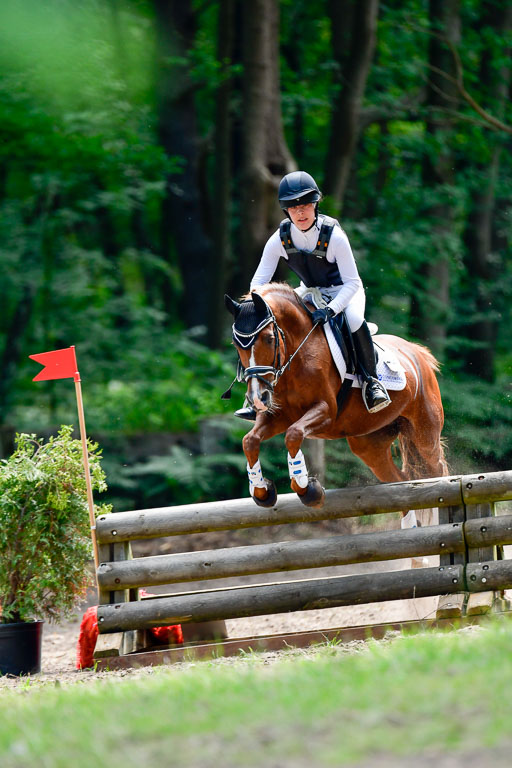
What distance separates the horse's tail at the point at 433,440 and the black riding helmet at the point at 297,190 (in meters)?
1.70

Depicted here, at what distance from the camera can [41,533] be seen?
6066mm

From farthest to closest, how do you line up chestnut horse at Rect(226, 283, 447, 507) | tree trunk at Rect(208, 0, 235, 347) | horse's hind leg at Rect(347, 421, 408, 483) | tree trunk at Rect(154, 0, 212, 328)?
tree trunk at Rect(154, 0, 212, 328) → tree trunk at Rect(208, 0, 235, 347) → horse's hind leg at Rect(347, 421, 408, 483) → chestnut horse at Rect(226, 283, 447, 507)

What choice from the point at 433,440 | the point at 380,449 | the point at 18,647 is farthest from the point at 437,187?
the point at 18,647

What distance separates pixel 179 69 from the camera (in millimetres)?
14578

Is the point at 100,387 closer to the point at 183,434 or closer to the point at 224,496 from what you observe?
the point at 183,434

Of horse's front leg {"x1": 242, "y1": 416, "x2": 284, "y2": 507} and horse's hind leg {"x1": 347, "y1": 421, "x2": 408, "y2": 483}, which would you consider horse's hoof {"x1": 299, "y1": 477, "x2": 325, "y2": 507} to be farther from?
horse's hind leg {"x1": 347, "y1": 421, "x2": 408, "y2": 483}

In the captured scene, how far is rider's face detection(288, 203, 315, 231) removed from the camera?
535 centimetres

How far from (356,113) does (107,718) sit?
10.7 metres

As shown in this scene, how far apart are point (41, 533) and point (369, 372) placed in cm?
255

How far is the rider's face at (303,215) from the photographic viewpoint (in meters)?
5.35

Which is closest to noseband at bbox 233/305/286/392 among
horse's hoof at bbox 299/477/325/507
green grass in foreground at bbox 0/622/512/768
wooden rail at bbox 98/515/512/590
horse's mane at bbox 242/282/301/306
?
horse's mane at bbox 242/282/301/306

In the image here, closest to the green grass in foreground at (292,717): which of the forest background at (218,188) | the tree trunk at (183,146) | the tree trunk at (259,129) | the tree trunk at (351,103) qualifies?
the forest background at (218,188)

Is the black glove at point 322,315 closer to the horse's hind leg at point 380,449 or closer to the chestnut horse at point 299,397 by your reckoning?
the chestnut horse at point 299,397

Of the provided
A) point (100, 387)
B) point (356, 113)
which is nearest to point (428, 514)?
point (356, 113)
